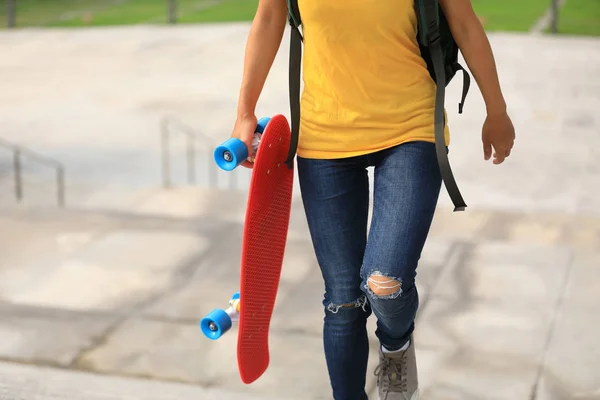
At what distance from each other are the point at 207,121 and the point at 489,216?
33.8ft

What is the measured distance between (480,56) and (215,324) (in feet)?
4.43

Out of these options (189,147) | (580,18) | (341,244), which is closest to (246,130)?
(341,244)

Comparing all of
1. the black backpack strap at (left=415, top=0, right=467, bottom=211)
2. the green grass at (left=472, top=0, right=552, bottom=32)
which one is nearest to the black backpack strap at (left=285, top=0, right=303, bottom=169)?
the black backpack strap at (left=415, top=0, right=467, bottom=211)

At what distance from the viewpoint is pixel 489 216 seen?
32.2ft

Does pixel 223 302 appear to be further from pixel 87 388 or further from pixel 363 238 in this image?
pixel 363 238

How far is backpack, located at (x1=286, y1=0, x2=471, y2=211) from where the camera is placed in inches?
119

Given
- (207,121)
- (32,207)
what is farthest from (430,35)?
(207,121)

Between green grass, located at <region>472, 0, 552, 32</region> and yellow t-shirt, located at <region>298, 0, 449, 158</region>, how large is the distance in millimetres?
26654

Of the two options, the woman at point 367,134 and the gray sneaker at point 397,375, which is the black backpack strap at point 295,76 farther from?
the gray sneaker at point 397,375

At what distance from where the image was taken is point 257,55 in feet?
11.1

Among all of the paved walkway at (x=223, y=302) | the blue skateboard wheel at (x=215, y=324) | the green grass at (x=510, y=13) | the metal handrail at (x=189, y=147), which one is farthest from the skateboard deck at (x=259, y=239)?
the green grass at (x=510, y=13)

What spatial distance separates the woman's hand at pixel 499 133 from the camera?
3.24 m

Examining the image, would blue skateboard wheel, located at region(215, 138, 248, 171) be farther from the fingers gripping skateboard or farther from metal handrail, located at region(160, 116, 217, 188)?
metal handrail, located at region(160, 116, 217, 188)

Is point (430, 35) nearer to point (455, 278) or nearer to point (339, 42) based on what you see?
point (339, 42)
